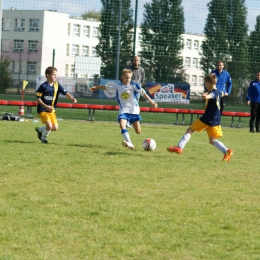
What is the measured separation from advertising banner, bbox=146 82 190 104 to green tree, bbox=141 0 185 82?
25.4 inches

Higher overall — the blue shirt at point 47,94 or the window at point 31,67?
the window at point 31,67

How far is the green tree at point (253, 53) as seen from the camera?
991 inches

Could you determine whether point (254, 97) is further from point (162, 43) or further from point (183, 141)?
point (183, 141)

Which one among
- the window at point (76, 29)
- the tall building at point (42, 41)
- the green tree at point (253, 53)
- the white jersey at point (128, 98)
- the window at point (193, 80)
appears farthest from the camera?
the window at point (76, 29)

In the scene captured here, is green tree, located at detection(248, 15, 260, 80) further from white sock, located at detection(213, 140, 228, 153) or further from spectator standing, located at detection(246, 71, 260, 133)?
white sock, located at detection(213, 140, 228, 153)

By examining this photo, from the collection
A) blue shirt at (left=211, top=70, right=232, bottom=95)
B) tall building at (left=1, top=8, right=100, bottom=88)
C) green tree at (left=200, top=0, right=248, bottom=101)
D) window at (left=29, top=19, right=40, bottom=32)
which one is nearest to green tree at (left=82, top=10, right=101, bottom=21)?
tall building at (left=1, top=8, right=100, bottom=88)

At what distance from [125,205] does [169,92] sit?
61.0 feet

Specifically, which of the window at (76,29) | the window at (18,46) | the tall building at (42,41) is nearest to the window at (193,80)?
the tall building at (42,41)

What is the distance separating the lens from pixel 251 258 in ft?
14.6

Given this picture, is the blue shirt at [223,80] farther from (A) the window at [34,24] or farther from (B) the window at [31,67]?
(A) the window at [34,24]

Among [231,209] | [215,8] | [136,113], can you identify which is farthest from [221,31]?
[231,209]

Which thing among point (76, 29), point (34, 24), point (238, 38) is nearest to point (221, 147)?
→ point (238, 38)

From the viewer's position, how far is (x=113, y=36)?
26.8m

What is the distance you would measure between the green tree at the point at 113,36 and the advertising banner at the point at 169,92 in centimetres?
155
